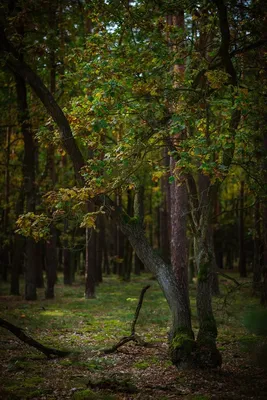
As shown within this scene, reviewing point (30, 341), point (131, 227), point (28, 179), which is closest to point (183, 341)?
point (131, 227)

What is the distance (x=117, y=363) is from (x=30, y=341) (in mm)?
1987

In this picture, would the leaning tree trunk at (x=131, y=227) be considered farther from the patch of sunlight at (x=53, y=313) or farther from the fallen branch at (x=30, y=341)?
Result: the patch of sunlight at (x=53, y=313)

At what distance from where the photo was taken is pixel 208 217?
8906mm

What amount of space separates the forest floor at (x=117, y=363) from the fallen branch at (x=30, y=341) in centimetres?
15

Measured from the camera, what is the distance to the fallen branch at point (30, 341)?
8.43 m

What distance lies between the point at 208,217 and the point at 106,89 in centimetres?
354

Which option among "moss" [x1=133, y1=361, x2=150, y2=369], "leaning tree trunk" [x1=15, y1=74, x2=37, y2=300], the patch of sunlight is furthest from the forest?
"leaning tree trunk" [x1=15, y1=74, x2=37, y2=300]

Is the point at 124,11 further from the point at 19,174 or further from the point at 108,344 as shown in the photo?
the point at 19,174

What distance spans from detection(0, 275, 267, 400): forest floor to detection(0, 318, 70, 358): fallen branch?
145 mm

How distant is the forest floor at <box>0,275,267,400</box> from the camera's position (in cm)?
717

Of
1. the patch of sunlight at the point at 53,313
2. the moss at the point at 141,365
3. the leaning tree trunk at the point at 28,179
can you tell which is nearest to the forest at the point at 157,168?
the moss at the point at 141,365

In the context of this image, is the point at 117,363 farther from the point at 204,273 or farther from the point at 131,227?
the point at 131,227

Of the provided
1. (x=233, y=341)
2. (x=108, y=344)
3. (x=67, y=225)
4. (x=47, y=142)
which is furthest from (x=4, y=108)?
(x=233, y=341)

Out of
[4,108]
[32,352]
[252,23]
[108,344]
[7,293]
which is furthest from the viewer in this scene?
[7,293]
